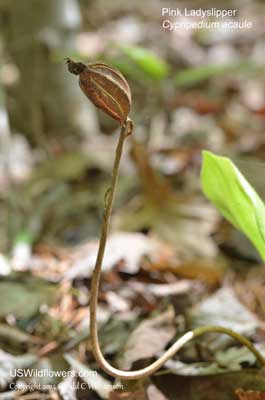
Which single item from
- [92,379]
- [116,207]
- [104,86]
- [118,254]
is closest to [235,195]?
[104,86]

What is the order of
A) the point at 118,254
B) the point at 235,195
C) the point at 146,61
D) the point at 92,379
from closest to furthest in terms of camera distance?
the point at 235,195
the point at 92,379
the point at 118,254
the point at 146,61

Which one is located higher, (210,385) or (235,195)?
(235,195)

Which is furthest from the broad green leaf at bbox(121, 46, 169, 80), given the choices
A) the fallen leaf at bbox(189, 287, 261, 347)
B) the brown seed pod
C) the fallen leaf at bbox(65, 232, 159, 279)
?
the brown seed pod

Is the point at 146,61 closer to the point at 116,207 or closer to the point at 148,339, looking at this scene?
the point at 116,207

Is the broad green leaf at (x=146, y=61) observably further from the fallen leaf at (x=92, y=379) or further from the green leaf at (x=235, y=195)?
the fallen leaf at (x=92, y=379)

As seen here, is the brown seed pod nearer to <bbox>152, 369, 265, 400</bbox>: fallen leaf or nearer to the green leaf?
the green leaf

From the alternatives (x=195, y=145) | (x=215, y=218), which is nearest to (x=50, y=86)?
(x=195, y=145)

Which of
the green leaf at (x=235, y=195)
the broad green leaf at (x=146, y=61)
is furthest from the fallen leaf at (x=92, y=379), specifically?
the broad green leaf at (x=146, y=61)
